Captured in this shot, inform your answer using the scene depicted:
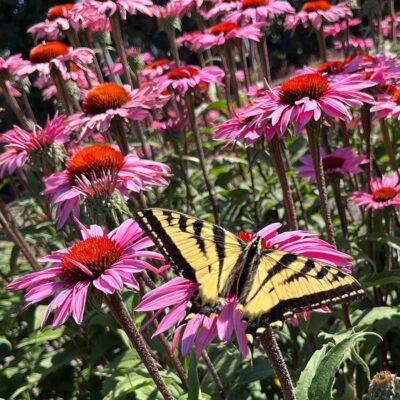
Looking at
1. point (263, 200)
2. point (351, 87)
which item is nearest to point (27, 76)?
point (263, 200)

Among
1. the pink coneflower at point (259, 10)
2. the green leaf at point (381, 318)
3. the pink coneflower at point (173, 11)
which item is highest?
the pink coneflower at point (173, 11)

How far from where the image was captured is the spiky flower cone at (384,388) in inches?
56.8

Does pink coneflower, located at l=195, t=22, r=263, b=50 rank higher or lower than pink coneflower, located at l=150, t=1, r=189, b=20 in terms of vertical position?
lower

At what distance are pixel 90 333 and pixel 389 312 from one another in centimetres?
147

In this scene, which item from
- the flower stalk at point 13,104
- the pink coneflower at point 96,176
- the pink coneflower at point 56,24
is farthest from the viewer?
the pink coneflower at point 56,24

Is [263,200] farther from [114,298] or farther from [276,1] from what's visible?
[114,298]

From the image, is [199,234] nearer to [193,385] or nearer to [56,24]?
[193,385]

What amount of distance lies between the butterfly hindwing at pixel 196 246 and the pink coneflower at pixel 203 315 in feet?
0.16

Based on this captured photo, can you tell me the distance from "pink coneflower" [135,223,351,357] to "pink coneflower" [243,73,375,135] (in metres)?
0.52

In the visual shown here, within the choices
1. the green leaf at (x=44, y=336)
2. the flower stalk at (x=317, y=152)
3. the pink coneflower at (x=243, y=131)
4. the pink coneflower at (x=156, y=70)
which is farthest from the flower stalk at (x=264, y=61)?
the green leaf at (x=44, y=336)

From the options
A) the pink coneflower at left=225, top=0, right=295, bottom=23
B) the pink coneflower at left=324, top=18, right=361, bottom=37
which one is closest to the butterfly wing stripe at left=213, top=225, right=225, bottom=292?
the pink coneflower at left=225, top=0, right=295, bottom=23

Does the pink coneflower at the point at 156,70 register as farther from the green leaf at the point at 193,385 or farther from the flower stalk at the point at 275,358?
the flower stalk at the point at 275,358

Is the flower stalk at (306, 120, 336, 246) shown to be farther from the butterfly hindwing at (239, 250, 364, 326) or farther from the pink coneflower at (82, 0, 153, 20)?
the pink coneflower at (82, 0, 153, 20)

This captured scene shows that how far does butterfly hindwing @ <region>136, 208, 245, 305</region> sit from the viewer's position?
4.52ft
